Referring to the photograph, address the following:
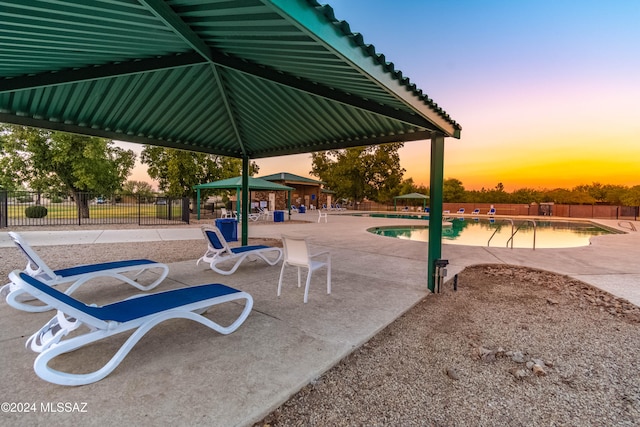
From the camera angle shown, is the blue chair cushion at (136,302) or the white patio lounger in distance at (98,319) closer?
the white patio lounger in distance at (98,319)

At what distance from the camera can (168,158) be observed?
22.3 metres

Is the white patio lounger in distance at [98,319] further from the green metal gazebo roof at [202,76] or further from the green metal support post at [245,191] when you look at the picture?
the green metal support post at [245,191]

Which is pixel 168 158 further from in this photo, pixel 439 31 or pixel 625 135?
pixel 625 135

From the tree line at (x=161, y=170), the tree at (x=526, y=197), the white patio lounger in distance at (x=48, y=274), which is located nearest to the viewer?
the white patio lounger in distance at (x=48, y=274)

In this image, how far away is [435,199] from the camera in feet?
14.6

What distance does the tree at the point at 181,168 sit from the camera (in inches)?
848

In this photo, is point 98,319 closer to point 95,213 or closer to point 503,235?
point 503,235

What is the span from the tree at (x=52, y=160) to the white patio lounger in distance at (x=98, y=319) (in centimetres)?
1601

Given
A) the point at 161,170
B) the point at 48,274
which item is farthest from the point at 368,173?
the point at 48,274

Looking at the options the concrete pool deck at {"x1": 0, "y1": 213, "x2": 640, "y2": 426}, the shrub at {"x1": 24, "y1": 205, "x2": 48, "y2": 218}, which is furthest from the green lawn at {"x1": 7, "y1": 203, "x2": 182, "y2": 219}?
the concrete pool deck at {"x1": 0, "y1": 213, "x2": 640, "y2": 426}

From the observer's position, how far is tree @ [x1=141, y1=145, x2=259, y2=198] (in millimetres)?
21547

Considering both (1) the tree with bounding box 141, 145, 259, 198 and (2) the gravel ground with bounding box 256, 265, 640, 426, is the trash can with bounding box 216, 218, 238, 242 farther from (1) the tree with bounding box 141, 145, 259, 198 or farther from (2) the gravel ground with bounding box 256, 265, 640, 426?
(1) the tree with bounding box 141, 145, 259, 198

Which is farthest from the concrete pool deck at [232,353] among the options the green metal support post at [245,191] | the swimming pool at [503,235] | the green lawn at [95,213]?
the green lawn at [95,213]

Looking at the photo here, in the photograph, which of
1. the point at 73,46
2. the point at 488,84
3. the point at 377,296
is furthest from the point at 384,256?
the point at 488,84
